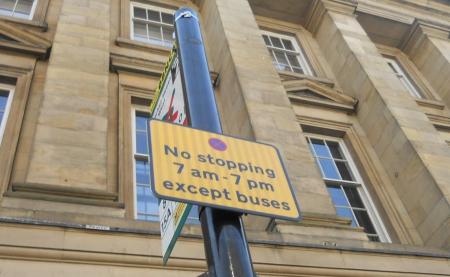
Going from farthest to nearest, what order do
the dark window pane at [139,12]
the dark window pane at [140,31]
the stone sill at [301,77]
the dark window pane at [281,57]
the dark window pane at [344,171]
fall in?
the dark window pane at [281,57], the dark window pane at [139,12], the dark window pane at [140,31], the stone sill at [301,77], the dark window pane at [344,171]

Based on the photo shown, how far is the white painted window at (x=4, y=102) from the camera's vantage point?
8421 mm

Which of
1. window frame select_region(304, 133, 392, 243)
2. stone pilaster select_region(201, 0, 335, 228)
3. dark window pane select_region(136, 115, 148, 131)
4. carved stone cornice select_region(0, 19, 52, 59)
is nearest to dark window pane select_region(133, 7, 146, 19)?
stone pilaster select_region(201, 0, 335, 228)

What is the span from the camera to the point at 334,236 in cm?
741

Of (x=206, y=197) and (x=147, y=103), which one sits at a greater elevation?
(x=147, y=103)

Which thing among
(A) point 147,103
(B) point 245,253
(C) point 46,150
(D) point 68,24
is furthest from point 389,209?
(B) point 245,253

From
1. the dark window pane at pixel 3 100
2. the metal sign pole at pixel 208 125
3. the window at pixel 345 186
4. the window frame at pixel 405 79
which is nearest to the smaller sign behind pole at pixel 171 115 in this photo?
the metal sign pole at pixel 208 125

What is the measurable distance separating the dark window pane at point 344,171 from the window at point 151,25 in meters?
5.29

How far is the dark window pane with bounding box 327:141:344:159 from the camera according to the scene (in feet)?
37.8

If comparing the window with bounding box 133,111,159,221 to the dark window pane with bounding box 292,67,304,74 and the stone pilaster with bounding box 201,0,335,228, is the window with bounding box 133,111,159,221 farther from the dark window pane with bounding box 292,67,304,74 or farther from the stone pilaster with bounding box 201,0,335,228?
the dark window pane with bounding box 292,67,304,74

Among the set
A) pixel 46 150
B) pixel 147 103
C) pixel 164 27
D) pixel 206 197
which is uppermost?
pixel 164 27

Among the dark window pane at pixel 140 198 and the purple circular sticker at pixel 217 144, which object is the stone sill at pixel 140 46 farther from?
the purple circular sticker at pixel 217 144

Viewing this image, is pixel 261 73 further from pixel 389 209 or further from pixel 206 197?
pixel 206 197

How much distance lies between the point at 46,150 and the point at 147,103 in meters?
3.68

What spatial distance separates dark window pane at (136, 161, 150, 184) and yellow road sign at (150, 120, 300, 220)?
18.4ft
